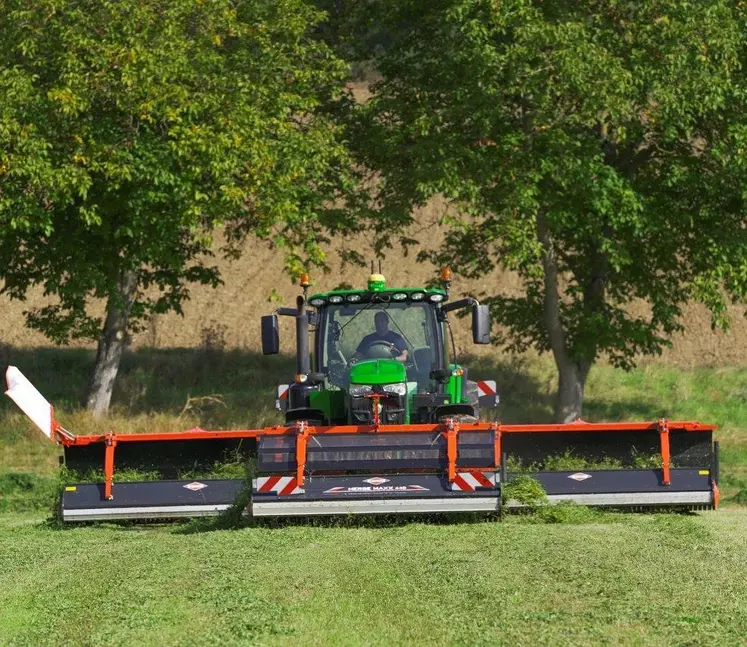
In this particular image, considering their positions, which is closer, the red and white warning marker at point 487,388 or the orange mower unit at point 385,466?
the orange mower unit at point 385,466

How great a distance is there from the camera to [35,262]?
24344 mm

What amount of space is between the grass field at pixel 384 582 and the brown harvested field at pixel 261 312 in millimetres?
21974

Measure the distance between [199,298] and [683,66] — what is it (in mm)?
22318

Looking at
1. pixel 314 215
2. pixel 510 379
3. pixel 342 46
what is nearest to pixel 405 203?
pixel 314 215

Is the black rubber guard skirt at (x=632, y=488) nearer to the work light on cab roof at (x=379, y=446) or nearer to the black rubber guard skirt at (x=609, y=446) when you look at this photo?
the work light on cab roof at (x=379, y=446)

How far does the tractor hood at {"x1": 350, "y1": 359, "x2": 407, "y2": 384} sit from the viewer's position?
1306 cm

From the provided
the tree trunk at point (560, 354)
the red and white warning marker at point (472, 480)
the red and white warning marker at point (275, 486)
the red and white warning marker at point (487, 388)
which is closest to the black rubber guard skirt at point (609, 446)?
the red and white warning marker at point (472, 480)

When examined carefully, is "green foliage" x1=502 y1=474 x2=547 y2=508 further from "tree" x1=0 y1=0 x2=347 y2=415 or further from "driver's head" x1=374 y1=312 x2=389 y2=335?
"tree" x1=0 y1=0 x2=347 y2=415

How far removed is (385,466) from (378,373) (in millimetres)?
1035

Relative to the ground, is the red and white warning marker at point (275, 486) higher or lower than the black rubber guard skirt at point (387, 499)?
higher

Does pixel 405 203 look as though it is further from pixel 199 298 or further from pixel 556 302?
pixel 199 298

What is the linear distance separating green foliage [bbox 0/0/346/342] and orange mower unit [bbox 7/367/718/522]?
822cm

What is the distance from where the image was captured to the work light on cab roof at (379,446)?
12.4 meters

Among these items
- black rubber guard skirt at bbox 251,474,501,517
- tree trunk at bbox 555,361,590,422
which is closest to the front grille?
black rubber guard skirt at bbox 251,474,501,517
